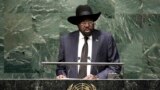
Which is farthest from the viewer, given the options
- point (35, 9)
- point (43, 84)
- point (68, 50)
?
point (35, 9)

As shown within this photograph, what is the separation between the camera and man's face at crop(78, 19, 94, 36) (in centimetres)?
464

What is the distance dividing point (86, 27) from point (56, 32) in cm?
210

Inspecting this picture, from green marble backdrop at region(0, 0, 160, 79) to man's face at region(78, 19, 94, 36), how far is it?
77.6 inches

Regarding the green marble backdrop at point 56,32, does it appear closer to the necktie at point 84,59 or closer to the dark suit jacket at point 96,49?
the dark suit jacket at point 96,49

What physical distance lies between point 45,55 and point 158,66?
66.7 inches

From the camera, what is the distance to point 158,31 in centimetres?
676

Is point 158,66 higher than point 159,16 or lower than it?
lower

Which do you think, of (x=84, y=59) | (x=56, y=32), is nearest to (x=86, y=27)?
(x=84, y=59)

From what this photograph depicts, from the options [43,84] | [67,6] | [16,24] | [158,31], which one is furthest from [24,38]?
[43,84]

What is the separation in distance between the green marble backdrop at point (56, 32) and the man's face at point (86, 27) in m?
1.97

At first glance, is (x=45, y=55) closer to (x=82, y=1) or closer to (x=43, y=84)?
(x=82, y=1)

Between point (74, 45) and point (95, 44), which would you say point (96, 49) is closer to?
point (95, 44)

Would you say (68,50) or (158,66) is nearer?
(68,50)

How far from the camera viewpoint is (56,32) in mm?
6703
